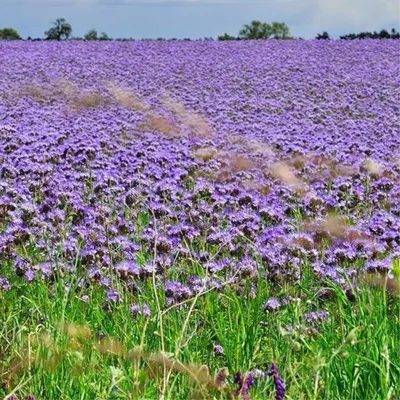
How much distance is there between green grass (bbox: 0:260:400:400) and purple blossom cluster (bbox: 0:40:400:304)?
0.11 m

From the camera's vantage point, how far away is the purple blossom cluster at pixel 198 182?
320 centimetres

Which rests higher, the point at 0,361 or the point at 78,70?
the point at 78,70

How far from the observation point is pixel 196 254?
3.50 m

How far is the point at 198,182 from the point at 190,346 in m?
2.23

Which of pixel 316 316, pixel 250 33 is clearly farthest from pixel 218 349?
pixel 250 33

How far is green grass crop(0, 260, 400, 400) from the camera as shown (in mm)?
2051

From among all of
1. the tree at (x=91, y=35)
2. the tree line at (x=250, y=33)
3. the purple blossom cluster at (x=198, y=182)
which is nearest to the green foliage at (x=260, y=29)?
the tree line at (x=250, y=33)

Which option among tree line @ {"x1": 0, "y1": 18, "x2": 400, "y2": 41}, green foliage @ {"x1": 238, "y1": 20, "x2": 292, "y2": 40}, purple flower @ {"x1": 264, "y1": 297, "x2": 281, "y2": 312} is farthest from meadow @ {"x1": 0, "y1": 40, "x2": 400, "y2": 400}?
green foliage @ {"x1": 238, "y1": 20, "x2": 292, "y2": 40}

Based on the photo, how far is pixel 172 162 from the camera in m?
5.62

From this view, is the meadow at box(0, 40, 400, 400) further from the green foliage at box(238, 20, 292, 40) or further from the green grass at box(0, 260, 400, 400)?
the green foliage at box(238, 20, 292, 40)

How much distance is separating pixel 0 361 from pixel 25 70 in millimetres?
11233

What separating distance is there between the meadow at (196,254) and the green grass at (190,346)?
0.03 ft

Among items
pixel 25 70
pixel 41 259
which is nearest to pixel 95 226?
pixel 41 259

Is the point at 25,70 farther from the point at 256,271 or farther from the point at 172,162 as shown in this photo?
the point at 256,271
